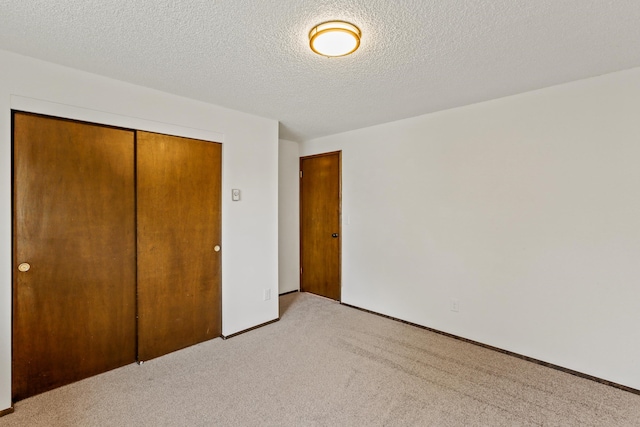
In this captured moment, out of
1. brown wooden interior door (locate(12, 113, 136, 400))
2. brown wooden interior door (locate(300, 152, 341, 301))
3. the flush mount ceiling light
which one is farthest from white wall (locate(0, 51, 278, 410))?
the flush mount ceiling light

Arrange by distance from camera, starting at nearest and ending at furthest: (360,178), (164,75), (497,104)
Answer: (164,75)
(497,104)
(360,178)

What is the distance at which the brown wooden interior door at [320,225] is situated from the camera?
4.17 meters

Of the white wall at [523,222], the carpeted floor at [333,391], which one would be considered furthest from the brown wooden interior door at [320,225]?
the carpeted floor at [333,391]

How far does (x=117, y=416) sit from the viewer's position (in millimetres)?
1917

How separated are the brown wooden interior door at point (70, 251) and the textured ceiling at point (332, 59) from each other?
584 millimetres

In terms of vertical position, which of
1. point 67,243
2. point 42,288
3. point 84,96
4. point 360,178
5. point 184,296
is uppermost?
point 84,96

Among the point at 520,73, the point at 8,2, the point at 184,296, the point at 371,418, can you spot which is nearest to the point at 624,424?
the point at 371,418

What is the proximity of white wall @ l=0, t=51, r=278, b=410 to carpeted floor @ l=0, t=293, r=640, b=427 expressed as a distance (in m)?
0.49

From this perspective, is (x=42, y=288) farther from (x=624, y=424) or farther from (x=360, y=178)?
(x=624, y=424)

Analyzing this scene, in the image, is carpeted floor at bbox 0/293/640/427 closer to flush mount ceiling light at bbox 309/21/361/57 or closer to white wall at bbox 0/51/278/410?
white wall at bbox 0/51/278/410

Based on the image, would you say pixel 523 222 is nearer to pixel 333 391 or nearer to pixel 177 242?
pixel 333 391

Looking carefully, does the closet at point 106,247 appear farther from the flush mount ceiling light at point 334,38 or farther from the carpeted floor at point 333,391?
the flush mount ceiling light at point 334,38

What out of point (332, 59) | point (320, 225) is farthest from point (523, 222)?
point (320, 225)

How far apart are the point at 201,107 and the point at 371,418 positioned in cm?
289
